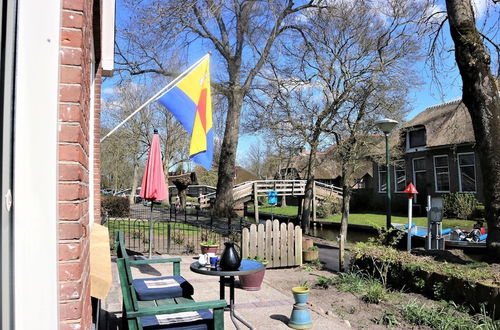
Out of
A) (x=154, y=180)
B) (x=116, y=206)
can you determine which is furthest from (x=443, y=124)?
(x=154, y=180)

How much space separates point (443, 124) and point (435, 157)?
2700mm

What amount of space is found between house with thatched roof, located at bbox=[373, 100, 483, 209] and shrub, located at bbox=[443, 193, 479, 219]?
85cm

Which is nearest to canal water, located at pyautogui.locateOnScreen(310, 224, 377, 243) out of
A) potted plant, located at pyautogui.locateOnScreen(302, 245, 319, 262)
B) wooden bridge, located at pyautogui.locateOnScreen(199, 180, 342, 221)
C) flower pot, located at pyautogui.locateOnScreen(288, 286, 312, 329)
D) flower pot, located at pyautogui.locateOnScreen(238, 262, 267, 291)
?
wooden bridge, located at pyautogui.locateOnScreen(199, 180, 342, 221)

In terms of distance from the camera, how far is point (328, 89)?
59.0ft

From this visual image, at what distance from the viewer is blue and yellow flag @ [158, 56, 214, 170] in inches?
259

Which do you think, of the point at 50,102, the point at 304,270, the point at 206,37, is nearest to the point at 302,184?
the point at 206,37

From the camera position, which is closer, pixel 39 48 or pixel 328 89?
pixel 39 48

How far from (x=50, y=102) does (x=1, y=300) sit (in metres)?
0.70

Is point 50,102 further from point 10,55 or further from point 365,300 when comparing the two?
point 365,300

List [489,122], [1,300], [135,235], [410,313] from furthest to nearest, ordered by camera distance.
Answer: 1. [135,235]
2. [489,122]
3. [410,313]
4. [1,300]

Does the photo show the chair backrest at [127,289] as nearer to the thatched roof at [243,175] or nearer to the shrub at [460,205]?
the shrub at [460,205]

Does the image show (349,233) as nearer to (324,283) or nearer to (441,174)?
(441,174)

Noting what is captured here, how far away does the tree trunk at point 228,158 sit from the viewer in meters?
22.5

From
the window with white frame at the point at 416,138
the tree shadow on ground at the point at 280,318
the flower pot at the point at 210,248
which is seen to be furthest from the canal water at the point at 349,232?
the tree shadow on ground at the point at 280,318
